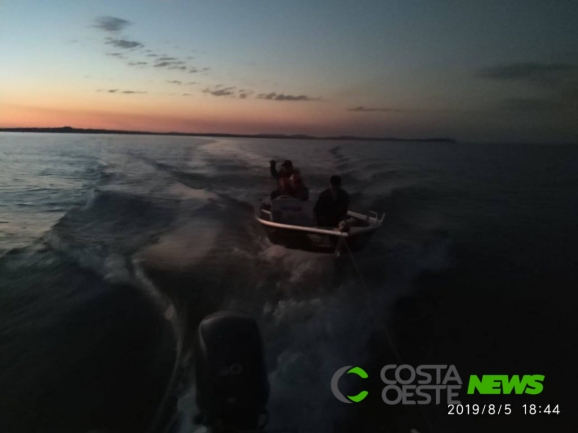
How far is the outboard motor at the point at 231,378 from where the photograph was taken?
2.93 meters

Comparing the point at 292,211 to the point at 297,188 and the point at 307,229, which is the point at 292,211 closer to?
the point at 297,188

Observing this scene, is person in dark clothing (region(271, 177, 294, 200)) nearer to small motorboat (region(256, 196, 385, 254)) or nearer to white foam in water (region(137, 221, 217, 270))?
small motorboat (region(256, 196, 385, 254))

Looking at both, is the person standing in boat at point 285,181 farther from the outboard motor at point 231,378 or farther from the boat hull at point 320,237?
the outboard motor at point 231,378

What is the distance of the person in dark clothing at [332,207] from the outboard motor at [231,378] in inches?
136

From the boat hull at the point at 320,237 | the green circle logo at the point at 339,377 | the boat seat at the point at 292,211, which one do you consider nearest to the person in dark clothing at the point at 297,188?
the boat seat at the point at 292,211

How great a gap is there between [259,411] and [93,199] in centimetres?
983

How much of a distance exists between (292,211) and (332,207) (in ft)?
3.05

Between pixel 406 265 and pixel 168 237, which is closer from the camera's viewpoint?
pixel 406 265

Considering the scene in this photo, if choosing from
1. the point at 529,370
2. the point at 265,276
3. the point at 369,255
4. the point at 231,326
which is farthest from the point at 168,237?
the point at 529,370

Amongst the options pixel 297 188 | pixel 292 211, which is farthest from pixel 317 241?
pixel 297 188

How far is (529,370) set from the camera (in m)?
4.37

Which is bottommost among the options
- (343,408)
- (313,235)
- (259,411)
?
(343,408)

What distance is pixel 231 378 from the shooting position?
9.64 feet

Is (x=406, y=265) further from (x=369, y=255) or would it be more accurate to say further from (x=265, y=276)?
(x=265, y=276)
